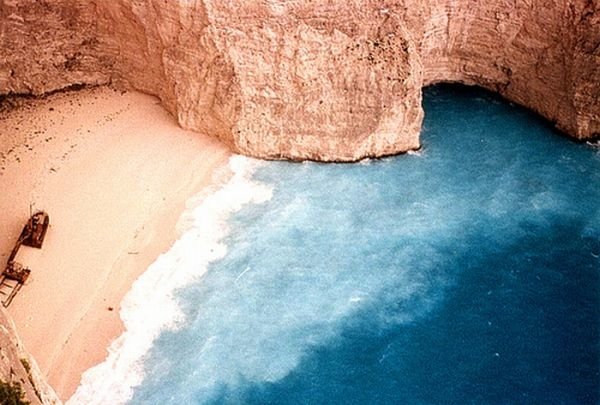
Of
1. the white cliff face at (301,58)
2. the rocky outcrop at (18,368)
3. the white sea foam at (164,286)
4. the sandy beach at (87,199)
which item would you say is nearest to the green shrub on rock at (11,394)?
the rocky outcrop at (18,368)

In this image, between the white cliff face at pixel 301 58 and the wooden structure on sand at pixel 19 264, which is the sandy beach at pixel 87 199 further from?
the white cliff face at pixel 301 58

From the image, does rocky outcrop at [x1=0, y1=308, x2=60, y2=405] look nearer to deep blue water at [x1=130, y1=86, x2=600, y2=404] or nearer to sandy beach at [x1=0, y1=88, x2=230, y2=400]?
sandy beach at [x1=0, y1=88, x2=230, y2=400]

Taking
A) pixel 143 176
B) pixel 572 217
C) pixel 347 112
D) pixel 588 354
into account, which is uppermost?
pixel 347 112

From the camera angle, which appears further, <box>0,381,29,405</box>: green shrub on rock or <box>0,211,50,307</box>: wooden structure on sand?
<box>0,211,50,307</box>: wooden structure on sand

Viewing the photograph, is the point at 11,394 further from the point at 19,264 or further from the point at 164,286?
the point at 19,264

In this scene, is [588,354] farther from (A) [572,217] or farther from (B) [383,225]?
(B) [383,225]

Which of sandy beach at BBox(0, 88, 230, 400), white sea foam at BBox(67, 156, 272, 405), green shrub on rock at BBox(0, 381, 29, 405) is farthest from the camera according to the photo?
sandy beach at BBox(0, 88, 230, 400)

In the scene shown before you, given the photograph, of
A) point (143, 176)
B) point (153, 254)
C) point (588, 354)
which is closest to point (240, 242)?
point (153, 254)

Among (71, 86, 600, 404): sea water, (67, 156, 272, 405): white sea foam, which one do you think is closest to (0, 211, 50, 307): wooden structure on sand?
(67, 156, 272, 405): white sea foam
